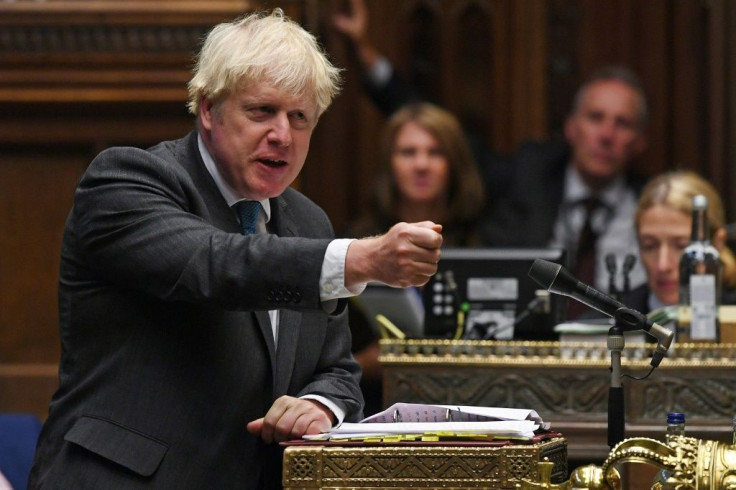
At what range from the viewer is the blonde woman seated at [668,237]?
15.1ft

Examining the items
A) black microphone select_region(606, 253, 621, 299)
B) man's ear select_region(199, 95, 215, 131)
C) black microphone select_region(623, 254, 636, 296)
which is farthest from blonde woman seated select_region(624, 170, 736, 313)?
man's ear select_region(199, 95, 215, 131)

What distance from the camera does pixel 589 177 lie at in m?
5.69

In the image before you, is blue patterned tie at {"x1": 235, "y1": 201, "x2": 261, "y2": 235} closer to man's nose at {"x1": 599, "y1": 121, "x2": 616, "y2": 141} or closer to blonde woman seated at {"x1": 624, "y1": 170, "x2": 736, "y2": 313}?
blonde woman seated at {"x1": 624, "y1": 170, "x2": 736, "y2": 313}

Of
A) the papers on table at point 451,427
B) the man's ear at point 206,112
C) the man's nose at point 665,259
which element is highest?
the man's ear at point 206,112

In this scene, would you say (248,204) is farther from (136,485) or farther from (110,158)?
(136,485)

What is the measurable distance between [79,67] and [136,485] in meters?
3.36

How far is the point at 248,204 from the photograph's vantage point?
287 centimetres

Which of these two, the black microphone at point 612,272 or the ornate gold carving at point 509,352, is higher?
the black microphone at point 612,272

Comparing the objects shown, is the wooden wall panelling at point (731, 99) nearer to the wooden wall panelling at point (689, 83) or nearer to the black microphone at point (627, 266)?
the wooden wall panelling at point (689, 83)

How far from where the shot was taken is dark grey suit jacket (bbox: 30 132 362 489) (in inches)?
97.7

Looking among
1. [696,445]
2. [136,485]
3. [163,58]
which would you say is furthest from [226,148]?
[163,58]

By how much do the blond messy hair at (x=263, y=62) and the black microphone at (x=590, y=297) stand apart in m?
0.57

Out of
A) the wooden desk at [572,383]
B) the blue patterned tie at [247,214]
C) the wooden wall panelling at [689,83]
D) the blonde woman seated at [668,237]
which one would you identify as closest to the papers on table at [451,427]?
the blue patterned tie at [247,214]

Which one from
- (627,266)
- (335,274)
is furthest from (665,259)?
(335,274)
